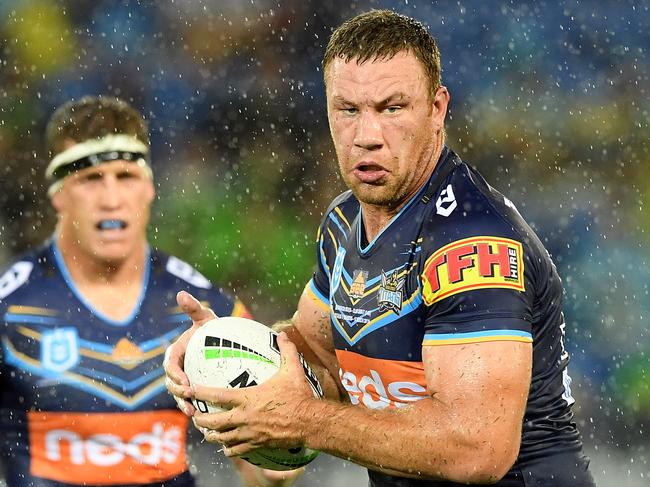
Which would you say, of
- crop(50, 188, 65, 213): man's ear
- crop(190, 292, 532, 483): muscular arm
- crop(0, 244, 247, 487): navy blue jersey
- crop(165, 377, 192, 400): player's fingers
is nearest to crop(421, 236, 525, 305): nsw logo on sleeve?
crop(190, 292, 532, 483): muscular arm

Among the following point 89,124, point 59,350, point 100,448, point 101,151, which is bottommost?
point 100,448

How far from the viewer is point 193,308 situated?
359cm

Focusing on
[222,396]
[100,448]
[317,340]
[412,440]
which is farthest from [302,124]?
[412,440]

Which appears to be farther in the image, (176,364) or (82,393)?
(82,393)

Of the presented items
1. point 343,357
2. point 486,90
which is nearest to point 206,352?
point 343,357

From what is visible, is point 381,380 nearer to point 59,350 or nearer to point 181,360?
point 181,360

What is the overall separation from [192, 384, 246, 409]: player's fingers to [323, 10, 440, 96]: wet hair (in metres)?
1.07

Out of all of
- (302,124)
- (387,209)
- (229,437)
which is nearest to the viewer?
(229,437)

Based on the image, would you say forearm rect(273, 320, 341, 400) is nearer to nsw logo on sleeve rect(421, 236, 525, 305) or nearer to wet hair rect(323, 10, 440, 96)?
nsw logo on sleeve rect(421, 236, 525, 305)

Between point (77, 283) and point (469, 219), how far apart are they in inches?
→ 97.9

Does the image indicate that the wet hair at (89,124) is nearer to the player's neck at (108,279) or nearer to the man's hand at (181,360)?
the player's neck at (108,279)

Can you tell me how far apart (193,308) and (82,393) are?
4.92 feet

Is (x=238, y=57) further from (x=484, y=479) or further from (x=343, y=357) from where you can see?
(x=484, y=479)

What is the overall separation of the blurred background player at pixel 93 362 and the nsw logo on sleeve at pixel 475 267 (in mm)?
1984
